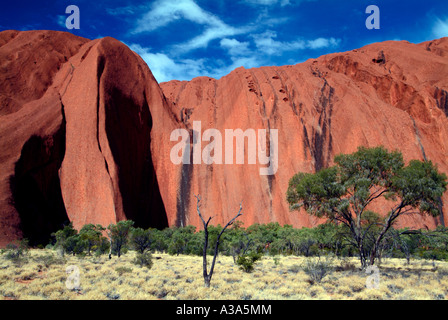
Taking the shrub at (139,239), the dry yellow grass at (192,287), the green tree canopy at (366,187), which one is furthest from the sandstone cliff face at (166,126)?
the green tree canopy at (366,187)

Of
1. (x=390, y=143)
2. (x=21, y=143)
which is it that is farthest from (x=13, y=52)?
(x=390, y=143)

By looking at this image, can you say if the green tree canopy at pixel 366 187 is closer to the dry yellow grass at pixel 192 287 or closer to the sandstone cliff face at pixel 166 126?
the dry yellow grass at pixel 192 287

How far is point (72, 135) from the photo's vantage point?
3797 centimetres

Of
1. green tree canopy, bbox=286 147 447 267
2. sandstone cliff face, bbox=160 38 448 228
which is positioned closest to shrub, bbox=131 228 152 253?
green tree canopy, bbox=286 147 447 267

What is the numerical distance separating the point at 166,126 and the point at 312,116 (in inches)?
1074

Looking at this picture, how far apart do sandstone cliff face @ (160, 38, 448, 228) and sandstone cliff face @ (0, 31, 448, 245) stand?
22 centimetres

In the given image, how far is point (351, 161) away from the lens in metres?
16.3

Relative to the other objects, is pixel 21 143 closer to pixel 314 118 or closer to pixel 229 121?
pixel 229 121

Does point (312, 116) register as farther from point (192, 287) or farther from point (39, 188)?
point (192, 287)

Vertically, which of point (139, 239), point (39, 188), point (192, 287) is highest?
point (39, 188)

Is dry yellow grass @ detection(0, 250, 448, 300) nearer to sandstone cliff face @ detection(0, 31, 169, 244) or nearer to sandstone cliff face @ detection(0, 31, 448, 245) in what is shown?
sandstone cliff face @ detection(0, 31, 169, 244)

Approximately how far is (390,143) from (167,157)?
37.9 m

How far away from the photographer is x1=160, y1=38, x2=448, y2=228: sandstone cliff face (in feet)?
153

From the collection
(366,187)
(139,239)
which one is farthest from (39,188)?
(366,187)
